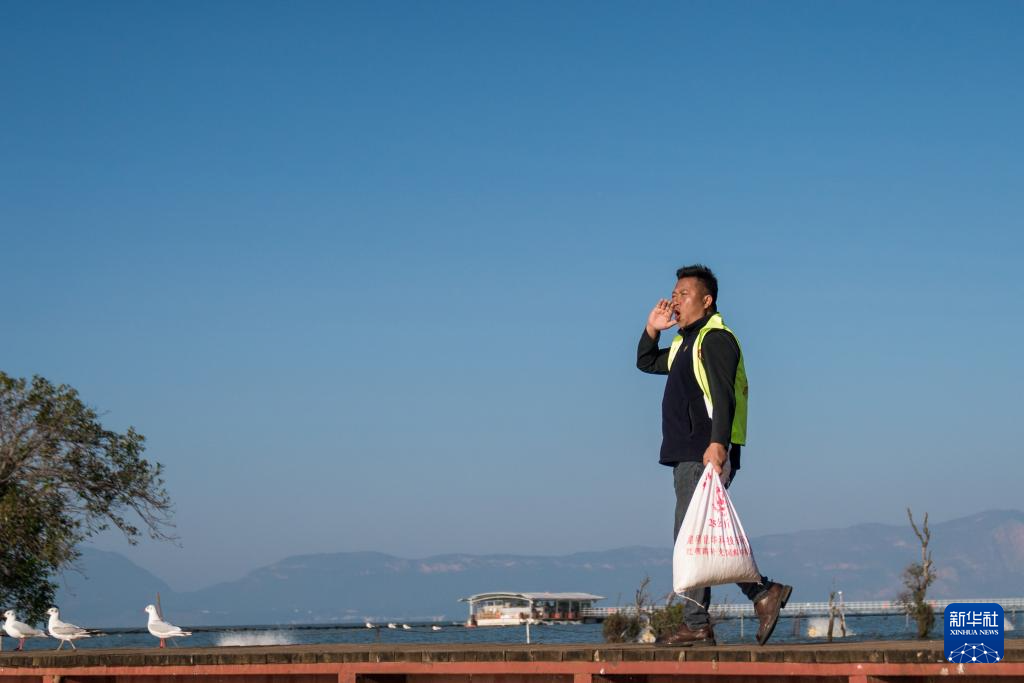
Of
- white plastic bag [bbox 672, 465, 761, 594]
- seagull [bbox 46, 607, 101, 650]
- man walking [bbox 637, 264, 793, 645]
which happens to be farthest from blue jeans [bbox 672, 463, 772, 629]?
seagull [bbox 46, 607, 101, 650]

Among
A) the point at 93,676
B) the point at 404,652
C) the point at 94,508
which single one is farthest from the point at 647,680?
the point at 94,508

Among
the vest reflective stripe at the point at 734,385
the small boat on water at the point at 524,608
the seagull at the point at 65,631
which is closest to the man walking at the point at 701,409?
the vest reflective stripe at the point at 734,385

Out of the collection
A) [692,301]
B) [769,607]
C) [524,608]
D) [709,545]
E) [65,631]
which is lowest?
[65,631]

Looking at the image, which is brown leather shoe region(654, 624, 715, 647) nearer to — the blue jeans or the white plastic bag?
the blue jeans

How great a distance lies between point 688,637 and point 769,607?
626 millimetres

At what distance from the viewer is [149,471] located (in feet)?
97.2

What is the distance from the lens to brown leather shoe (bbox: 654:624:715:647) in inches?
324

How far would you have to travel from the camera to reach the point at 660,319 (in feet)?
31.2

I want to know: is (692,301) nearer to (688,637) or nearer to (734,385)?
(734,385)

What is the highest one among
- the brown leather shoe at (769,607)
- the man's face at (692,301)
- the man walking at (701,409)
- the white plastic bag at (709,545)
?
the man's face at (692,301)

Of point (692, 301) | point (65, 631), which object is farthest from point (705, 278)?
point (65, 631)

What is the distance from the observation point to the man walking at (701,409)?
8.49 metres

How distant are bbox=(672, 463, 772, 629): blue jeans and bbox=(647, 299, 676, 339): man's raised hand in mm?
1117

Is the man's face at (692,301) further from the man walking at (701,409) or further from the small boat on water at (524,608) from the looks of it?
the small boat on water at (524,608)
